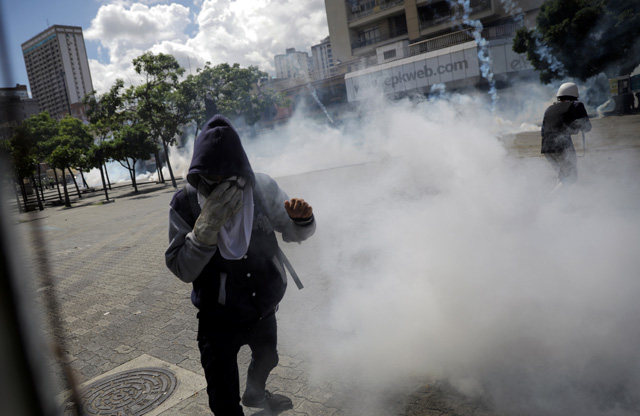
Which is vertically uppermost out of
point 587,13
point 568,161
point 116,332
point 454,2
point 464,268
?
point 454,2

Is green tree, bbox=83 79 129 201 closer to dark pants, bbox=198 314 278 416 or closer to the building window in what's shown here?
the building window

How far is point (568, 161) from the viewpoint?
19.5ft

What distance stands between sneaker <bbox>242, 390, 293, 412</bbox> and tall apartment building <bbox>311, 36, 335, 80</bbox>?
38235 millimetres

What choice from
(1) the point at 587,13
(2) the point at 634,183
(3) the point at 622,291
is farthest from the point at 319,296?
(1) the point at 587,13

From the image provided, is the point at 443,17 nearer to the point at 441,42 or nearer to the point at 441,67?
the point at 441,42

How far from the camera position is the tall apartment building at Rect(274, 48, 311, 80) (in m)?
45.9

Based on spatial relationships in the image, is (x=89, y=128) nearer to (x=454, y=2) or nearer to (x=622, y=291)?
(x=454, y=2)

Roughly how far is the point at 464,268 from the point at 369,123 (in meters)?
17.8

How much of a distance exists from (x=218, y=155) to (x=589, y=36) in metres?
17.2

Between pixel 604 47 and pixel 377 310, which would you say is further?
→ pixel 604 47

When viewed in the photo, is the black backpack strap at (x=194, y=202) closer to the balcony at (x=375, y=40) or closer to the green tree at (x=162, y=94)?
the green tree at (x=162, y=94)

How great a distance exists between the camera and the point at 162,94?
25984mm

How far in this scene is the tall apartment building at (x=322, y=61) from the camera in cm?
3962

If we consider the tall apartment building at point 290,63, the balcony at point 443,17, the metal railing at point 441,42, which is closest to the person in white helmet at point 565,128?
the metal railing at point 441,42
